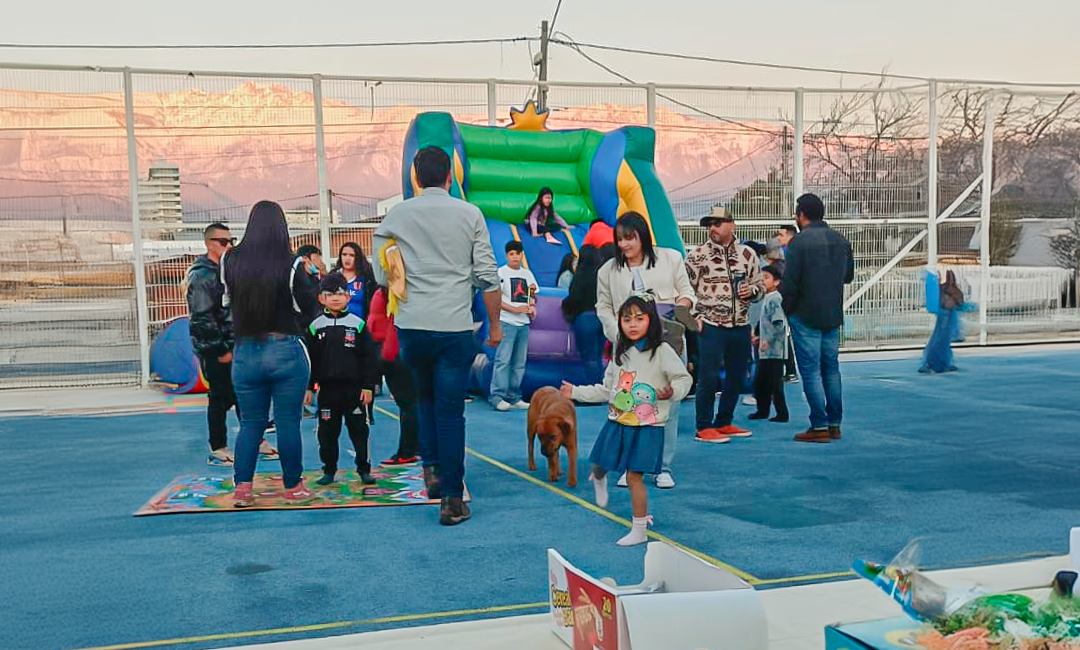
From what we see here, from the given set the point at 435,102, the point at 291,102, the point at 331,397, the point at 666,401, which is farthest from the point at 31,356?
the point at 666,401

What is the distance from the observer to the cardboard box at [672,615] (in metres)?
2.96

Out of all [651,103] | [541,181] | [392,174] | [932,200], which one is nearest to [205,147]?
[392,174]

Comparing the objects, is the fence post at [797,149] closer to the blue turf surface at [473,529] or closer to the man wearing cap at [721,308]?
the blue turf surface at [473,529]

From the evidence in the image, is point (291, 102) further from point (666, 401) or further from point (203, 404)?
point (666, 401)

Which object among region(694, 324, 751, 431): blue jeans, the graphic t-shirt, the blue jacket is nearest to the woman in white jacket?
region(694, 324, 751, 431): blue jeans

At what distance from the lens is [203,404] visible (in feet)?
32.9

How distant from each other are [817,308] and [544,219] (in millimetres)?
3610

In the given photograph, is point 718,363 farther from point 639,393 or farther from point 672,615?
point 672,615

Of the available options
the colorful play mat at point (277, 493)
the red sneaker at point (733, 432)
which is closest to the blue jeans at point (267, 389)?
the colorful play mat at point (277, 493)

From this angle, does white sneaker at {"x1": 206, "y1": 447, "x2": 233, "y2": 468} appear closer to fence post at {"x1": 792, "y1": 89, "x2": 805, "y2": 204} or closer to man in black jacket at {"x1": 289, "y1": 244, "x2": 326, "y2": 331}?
man in black jacket at {"x1": 289, "y1": 244, "x2": 326, "y2": 331}

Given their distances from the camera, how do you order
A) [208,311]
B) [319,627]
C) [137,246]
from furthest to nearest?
[137,246] < [208,311] < [319,627]

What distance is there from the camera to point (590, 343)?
368 inches

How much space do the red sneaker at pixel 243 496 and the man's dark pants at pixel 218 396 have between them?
1219mm

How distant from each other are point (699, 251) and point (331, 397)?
2.95 meters
